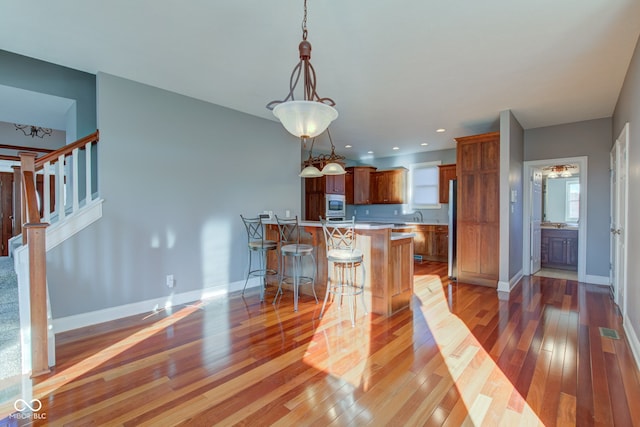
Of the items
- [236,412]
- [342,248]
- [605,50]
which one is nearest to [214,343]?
[236,412]

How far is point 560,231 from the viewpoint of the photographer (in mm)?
6098

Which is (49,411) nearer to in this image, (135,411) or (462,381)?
(135,411)

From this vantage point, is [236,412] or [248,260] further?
[248,260]

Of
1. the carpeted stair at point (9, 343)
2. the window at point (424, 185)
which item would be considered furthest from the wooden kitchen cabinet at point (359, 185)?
the carpeted stair at point (9, 343)

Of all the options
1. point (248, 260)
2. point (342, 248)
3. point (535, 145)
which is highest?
point (535, 145)

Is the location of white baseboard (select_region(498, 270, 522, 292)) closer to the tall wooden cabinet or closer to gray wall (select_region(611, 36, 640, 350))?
the tall wooden cabinet

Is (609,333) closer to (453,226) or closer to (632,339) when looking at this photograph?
(632,339)

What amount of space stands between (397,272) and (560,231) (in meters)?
4.60

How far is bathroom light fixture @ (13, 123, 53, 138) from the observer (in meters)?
4.80

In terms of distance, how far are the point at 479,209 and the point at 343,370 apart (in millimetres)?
3709

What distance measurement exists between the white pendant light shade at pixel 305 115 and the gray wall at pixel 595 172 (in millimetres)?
5173

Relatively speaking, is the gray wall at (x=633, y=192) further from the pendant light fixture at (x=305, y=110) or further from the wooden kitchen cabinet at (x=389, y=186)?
the wooden kitchen cabinet at (x=389, y=186)

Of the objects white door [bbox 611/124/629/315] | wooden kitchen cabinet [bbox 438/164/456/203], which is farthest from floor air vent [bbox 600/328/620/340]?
wooden kitchen cabinet [bbox 438/164/456/203]

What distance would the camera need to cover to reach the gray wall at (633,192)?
2.59 meters
